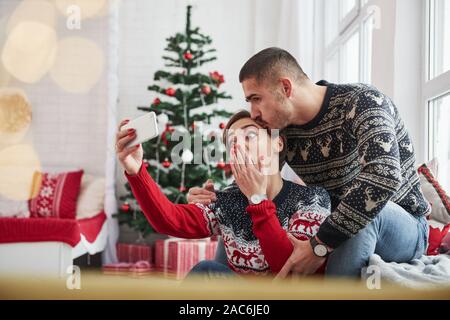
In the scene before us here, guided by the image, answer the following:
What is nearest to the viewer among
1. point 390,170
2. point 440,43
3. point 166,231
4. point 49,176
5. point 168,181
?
point 390,170

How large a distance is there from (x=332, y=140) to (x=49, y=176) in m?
→ 2.51

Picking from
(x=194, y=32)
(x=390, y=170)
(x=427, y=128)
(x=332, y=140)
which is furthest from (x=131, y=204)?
(x=390, y=170)

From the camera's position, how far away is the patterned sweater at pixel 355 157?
2.89ft

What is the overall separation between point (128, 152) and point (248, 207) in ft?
0.82

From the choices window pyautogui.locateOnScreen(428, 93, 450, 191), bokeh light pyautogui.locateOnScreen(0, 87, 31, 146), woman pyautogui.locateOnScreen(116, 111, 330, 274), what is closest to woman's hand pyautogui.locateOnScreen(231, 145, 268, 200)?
woman pyautogui.locateOnScreen(116, 111, 330, 274)

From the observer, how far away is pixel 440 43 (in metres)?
1.62

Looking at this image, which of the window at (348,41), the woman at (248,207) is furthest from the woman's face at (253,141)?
the window at (348,41)

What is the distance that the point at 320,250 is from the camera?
2.93ft

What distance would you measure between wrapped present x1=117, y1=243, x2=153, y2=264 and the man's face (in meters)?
2.18

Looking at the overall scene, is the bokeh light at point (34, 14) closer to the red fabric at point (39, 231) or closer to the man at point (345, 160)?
the red fabric at point (39, 231)

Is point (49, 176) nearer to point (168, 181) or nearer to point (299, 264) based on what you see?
point (168, 181)

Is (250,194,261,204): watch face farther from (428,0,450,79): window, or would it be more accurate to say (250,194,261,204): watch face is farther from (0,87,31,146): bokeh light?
(0,87,31,146): bokeh light

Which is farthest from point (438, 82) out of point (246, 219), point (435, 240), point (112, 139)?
point (112, 139)
